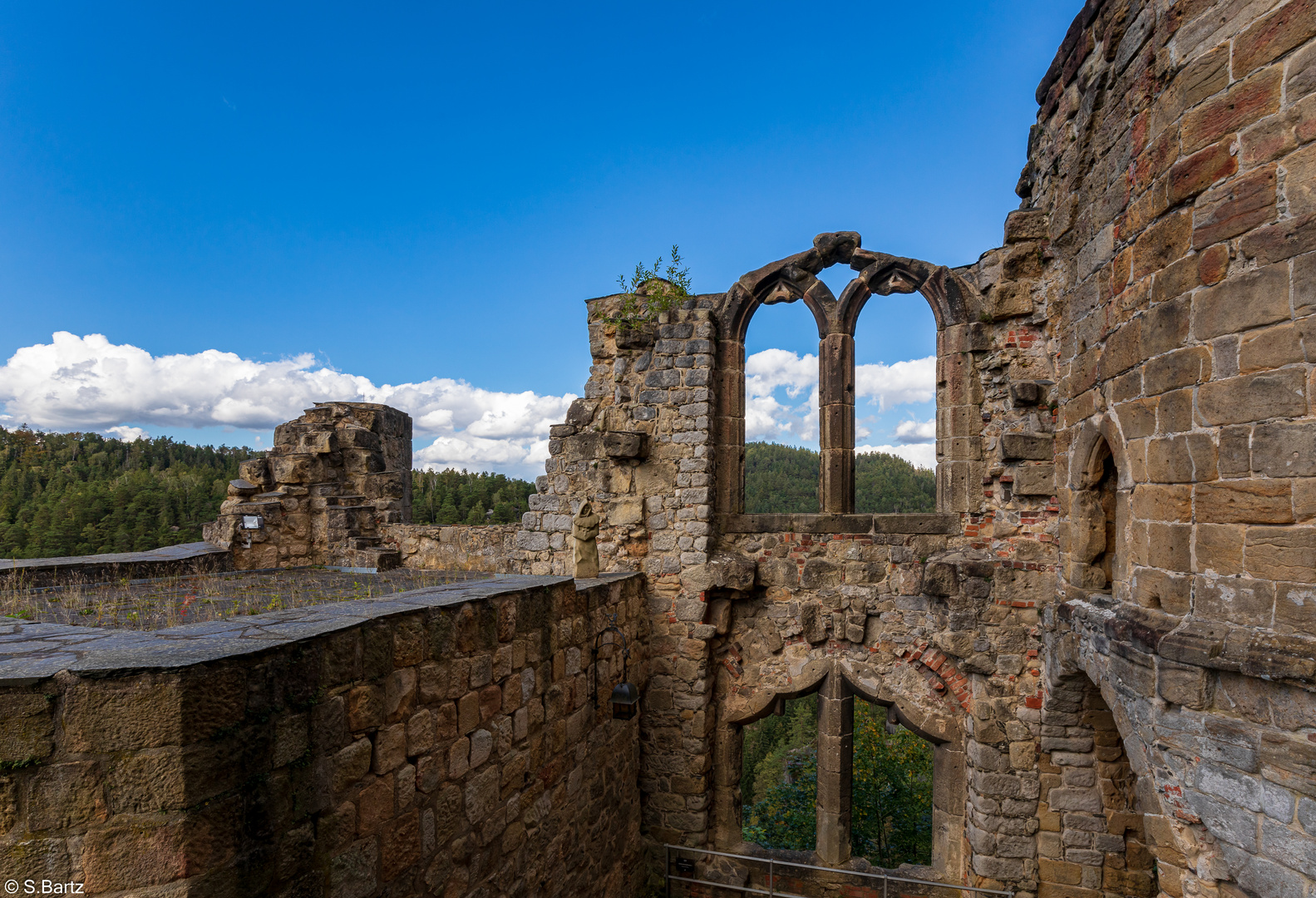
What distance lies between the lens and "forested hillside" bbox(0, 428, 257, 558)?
19.1 meters

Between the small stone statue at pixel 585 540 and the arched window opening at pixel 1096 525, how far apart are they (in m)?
3.83

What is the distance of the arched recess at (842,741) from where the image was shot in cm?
613

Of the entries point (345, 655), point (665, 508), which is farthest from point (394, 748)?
point (665, 508)

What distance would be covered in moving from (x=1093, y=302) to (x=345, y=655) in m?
5.28

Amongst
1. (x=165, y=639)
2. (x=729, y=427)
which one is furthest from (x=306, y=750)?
(x=729, y=427)

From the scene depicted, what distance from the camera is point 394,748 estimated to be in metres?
3.06

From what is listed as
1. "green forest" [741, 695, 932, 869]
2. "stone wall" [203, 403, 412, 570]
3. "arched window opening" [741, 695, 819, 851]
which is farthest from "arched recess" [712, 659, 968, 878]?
"stone wall" [203, 403, 412, 570]

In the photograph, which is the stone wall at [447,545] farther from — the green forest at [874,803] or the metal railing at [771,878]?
the metal railing at [771,878]

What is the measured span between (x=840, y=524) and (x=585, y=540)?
252 centimetres

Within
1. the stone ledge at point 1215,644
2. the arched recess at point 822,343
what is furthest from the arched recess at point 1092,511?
the arched recess at point 822,343

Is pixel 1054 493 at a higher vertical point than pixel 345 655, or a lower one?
higher

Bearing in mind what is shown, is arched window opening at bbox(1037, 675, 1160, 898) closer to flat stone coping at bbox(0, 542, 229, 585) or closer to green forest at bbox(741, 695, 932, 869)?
green forest at bbox(741, 695, 932, 869)

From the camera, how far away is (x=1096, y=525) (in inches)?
A: 196

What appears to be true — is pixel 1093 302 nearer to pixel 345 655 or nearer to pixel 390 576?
pixel 345 655
